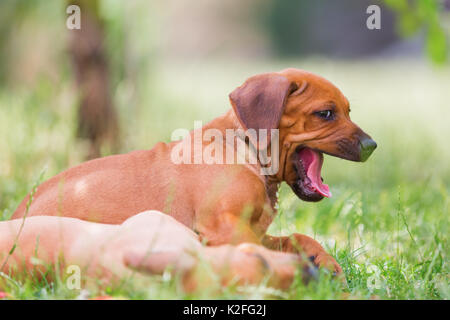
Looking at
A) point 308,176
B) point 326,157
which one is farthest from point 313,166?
point 326,157

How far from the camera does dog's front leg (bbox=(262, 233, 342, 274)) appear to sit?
3.32m

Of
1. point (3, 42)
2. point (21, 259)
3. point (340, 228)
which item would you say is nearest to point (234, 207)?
point (21, 259)

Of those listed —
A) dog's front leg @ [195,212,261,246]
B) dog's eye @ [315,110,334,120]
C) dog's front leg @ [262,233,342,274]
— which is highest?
dog's eye @ [315,110,334,120]

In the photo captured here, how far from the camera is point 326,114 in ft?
12.3

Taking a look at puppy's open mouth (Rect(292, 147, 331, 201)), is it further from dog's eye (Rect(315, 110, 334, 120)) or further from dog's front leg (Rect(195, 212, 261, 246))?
dog's front leg (Rect(195, 212, 261, 246))

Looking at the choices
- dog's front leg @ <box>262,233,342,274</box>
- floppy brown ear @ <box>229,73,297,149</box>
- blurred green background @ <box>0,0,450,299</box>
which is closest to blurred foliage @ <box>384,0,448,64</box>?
blurred green background @ <box>0,0,450,299</box>

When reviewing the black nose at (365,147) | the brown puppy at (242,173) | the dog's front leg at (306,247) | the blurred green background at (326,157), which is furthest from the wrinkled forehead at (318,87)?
the dog's front leg at (306,247)

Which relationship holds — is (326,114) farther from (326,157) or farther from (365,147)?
(326,157)

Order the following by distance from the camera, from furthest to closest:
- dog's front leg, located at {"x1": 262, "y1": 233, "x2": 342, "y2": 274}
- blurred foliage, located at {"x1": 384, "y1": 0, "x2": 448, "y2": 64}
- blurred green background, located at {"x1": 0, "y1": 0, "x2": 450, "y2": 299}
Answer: blurred foliage, located at {"x1": 384, "y1": 0, "x2": 448, "y2": 64}
blurred green background, located at {"x1": 0, "y1": 0, "x2": 450, "y2": 299}
dog's front leg, located at {"x1": 262, "y1": 233, "x2": 342, "y2": 274}

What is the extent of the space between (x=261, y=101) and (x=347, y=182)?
3.07 metres

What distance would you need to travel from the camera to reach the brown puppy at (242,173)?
3.48 meters

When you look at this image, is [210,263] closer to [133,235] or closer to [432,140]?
[133,235]

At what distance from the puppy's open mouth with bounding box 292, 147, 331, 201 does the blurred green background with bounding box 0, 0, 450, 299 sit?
0.15 meters

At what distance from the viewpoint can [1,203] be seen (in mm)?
5184
